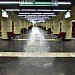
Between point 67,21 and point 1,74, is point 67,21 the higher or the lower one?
the higher one

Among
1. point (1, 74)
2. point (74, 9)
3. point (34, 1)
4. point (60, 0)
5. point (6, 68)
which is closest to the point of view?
point (1, 74)

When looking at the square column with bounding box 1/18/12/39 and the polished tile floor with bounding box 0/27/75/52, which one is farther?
the square column with bounding box 1/18/12/39

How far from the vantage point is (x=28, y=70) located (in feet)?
27.1

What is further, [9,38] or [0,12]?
[9,38]

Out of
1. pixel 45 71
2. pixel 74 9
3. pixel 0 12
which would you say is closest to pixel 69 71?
pixel 45 71

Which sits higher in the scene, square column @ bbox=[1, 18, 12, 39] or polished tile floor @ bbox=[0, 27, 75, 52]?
square column @ bbox=[1, 18, 12, 39]

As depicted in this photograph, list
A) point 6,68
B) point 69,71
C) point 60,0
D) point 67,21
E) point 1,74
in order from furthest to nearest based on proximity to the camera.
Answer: point 67,21
point 60,0
point 6,68
point 69,71
point 1,74

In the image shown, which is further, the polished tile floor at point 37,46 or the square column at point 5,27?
the square column at point 5,27

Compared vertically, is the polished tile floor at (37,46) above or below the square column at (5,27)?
below

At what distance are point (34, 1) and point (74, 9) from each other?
7.43 meters

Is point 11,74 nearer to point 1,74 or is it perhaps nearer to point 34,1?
point 1,74

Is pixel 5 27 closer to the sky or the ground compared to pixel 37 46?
closer to the sky

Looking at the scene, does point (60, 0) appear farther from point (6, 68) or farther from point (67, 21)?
point (67, 21)

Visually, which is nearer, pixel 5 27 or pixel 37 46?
pixel 37 46
